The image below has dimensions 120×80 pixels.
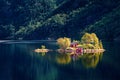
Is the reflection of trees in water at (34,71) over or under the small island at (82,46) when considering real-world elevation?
under

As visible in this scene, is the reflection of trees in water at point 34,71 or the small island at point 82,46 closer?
the reflection of trees in water at point 34,71

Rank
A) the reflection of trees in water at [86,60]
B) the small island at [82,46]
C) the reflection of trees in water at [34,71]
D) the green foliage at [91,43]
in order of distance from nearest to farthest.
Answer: the reflection of trees in water at [34,71] → the reflection of trees in water at [86,60] → the small island at [82,46] → the green foliage at [91,43]

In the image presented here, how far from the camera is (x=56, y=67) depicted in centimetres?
10350

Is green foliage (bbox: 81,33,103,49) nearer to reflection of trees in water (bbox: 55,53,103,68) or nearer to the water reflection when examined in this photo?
the water reflection

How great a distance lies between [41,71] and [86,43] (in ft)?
238

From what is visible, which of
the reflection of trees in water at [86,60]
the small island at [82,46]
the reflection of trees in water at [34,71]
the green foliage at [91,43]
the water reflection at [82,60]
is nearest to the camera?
the reflection of trees in water at [34,71]

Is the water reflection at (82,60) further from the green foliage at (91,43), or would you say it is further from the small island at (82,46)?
the green foliage at (91,43)

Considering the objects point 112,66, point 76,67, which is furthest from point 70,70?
point 112,66

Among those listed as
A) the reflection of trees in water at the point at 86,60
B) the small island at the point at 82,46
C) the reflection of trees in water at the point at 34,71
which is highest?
the small island at the point at 82,46

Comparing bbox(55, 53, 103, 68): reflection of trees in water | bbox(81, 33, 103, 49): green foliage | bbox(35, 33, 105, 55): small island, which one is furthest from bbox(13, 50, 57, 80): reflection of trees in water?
bbox(81, 33, 103, 49): green foliage

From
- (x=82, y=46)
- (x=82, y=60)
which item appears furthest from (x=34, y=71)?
(x=82, y=46)

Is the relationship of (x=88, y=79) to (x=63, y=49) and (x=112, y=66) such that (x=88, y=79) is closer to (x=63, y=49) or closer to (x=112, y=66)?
(x=112, y=66)

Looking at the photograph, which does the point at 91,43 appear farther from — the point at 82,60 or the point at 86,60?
the point at 86,60

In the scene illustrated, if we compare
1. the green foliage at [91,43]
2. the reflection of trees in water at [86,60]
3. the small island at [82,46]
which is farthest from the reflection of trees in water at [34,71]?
the green foliage at [91,43]
